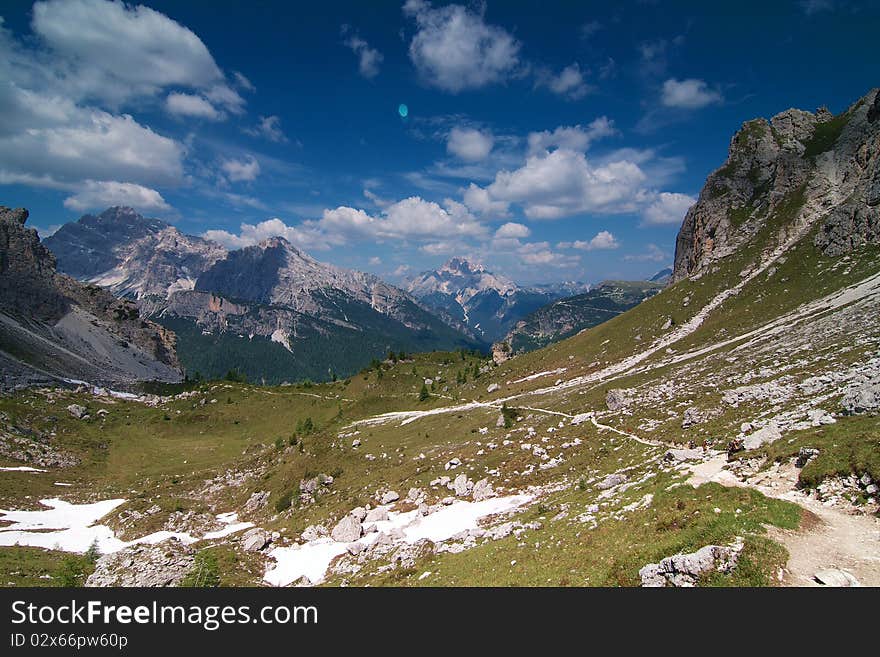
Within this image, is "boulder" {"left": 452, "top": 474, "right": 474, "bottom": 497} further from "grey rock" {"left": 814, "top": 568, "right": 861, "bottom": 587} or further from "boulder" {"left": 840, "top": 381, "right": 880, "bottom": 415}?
"grey rock" {"left": 814, "top": 568, "right": 861, "bottom": 587}

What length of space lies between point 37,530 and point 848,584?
75.3 m

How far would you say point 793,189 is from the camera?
114 meters

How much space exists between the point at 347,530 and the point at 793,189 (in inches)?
5736

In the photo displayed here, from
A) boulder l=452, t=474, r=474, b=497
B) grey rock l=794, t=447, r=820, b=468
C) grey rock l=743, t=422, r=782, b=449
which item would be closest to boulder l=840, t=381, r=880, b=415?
grey rock l=743, t=422, r=782, b=449

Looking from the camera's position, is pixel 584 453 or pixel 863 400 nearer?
pixel 863 400

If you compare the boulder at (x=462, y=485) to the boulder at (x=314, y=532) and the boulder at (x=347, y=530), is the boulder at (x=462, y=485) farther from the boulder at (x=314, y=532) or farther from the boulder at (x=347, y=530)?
the boulder at (x=314, y=532)

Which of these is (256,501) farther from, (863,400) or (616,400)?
(863,400)

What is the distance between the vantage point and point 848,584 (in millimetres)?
12586

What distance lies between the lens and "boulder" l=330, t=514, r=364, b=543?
38.6 metres

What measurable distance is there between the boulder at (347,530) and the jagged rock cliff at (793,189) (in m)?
107

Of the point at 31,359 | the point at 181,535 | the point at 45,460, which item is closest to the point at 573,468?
the point at 181,535

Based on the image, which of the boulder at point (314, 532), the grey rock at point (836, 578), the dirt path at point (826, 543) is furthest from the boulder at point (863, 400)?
the boulder at point (314, 532)

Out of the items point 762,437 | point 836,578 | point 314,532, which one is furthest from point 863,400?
point 314,532

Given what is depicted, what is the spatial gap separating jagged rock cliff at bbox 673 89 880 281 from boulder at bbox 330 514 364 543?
107441 millimetres
